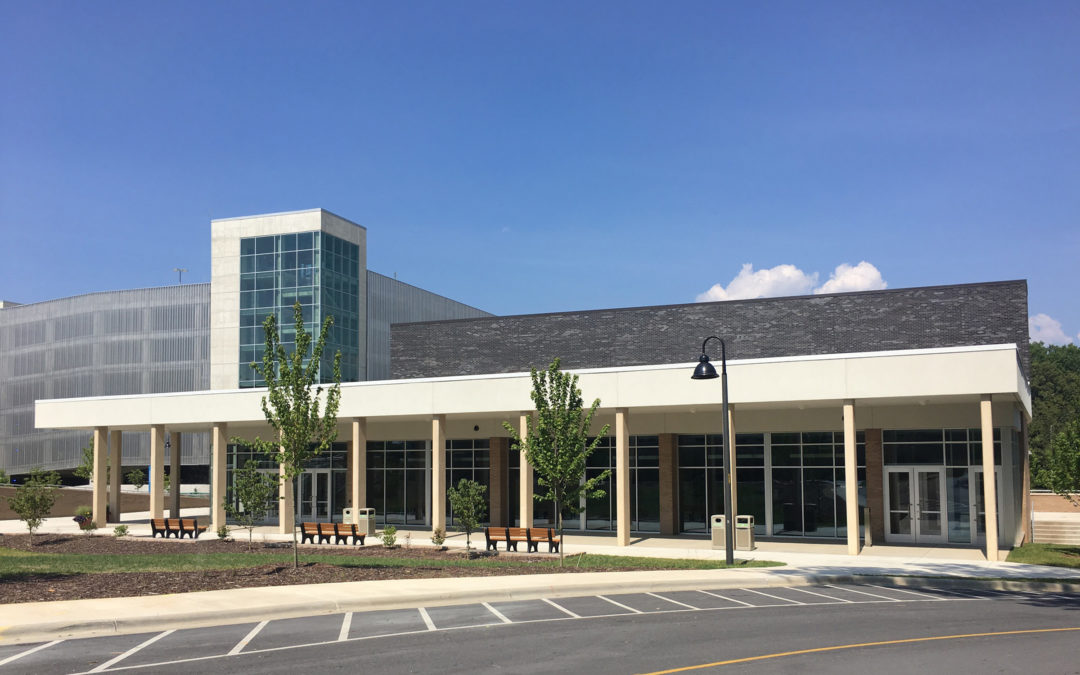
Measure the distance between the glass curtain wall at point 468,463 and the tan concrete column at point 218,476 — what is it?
8906mm

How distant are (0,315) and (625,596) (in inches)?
3634

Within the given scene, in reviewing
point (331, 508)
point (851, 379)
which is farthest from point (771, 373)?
point (331, 508)

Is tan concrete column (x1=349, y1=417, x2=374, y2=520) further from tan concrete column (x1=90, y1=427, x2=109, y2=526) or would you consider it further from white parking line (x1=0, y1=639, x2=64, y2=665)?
white parking line (x1=0, y1=639, x2=64, y2=665)

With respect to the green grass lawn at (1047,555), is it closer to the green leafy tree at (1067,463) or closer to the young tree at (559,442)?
the green leafy tree at (1067,463)

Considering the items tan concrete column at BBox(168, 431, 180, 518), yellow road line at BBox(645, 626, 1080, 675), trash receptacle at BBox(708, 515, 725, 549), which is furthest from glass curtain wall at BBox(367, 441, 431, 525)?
yellow road line at BBox(645, 626, 1080, 675)

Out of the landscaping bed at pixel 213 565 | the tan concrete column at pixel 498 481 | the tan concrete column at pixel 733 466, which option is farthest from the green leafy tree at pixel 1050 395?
the landscaping bed at pixel 213 565

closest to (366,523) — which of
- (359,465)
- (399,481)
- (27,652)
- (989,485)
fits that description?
(359,465)

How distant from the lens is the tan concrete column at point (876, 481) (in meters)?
30.4

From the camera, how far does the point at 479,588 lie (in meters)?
18.4

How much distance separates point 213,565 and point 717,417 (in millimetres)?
17732

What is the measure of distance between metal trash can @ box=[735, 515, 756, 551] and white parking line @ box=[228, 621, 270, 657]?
16829 millimetres

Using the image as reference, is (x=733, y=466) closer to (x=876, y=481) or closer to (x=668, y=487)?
(x=668, y=487)

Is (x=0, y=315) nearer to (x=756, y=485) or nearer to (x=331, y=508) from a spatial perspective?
(x=331, y=508)

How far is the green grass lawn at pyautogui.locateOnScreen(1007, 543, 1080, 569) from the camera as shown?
24297 mm
